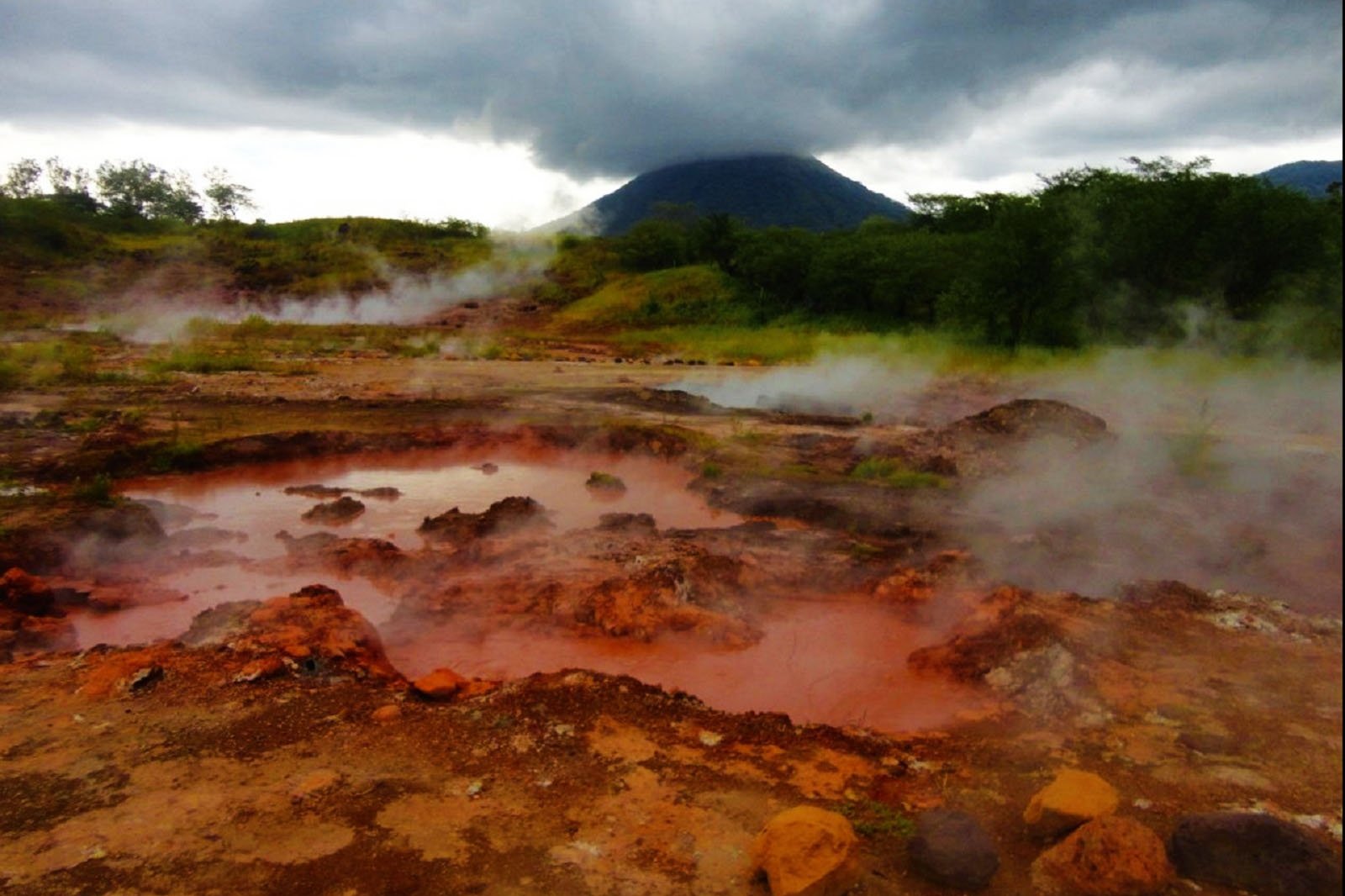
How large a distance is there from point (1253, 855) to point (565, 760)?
369 centimetres

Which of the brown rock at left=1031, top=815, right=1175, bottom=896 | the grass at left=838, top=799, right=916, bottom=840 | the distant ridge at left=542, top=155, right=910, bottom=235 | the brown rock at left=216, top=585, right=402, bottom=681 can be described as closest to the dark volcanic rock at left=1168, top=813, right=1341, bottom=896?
the brown rock at left=1031, top=815, right=1175, bottom=896

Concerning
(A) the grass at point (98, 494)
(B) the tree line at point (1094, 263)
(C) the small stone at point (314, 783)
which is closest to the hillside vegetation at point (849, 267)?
(B) the tree line at point (1094, 263)

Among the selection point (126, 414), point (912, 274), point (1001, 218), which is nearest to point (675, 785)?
point (126, 414)

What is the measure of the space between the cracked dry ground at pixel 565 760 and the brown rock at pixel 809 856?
21 cm

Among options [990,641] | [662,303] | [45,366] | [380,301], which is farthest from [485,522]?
[380,301]

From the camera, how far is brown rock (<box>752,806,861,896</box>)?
3.90 m

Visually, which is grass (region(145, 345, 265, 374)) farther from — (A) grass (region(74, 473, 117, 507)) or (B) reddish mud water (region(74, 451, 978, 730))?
(A) grass (region(74, 473, 117, 507))

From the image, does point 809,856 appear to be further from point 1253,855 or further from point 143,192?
point 143,192

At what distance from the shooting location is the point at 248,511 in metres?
12.2

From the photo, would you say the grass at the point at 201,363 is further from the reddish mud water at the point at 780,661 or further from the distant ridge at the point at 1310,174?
the distant ridge at the point at 1310,174

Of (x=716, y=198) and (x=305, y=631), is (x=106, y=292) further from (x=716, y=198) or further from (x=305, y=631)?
(x=716, y=198)

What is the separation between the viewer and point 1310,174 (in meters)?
2.01

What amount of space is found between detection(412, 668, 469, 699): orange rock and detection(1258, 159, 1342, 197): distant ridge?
580cm

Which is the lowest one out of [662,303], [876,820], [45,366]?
[876,820]
